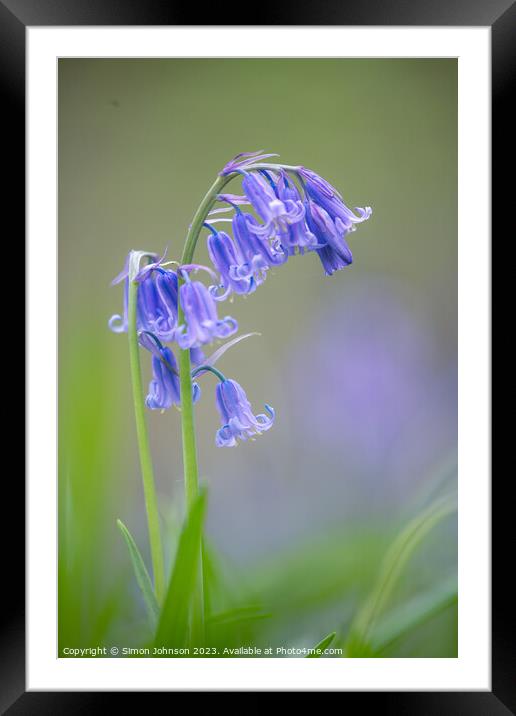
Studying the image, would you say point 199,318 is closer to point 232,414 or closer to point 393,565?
point 232,414

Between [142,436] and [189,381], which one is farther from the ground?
[189,381]

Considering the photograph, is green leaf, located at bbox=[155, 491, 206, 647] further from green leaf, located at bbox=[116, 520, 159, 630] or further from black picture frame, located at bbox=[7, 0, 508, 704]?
black picture frame, located at bbox=[7, 0, 508, 704]

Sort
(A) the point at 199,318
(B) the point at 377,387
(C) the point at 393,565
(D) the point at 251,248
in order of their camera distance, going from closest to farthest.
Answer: (A) the point at 199,318 → (D) the point at 251,248 → (C) the point at 393,565 → (B) the point at 377,387

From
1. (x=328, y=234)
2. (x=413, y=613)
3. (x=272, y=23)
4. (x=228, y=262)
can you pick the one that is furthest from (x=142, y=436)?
(x=272, y=23)

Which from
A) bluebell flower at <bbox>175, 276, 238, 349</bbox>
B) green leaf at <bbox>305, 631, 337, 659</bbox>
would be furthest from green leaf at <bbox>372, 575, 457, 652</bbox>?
bluebell flower at <bbox>175, 276, 238, 349</bbox>

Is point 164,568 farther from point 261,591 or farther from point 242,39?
point 242,39

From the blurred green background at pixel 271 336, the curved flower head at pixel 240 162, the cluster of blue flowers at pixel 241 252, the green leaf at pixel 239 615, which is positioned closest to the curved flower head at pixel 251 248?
the cluster of blue flowers at pixel 241 252
